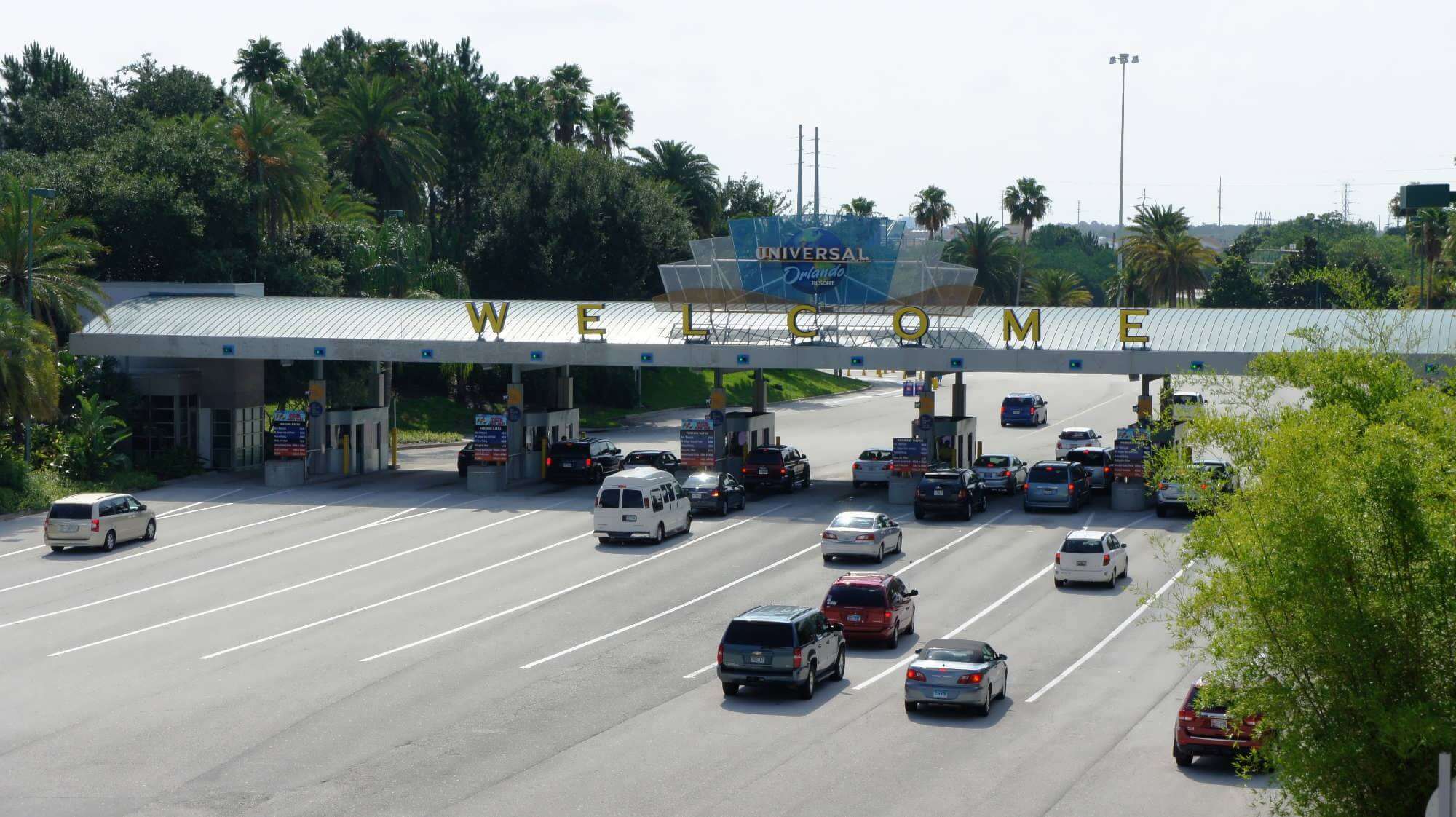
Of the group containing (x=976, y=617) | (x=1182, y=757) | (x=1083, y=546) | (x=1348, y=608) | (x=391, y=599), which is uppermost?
(x=1348, y=608)

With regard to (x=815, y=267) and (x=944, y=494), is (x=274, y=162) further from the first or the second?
(x=944, y=494)

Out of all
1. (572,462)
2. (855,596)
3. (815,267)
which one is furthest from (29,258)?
(855,596)

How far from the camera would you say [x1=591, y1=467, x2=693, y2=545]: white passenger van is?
44.3m

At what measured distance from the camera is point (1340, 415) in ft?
60.7

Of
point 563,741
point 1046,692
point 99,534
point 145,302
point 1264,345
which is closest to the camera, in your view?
point 563,741

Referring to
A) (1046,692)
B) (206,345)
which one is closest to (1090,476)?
(1046,692)

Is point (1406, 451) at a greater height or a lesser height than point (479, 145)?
lesser

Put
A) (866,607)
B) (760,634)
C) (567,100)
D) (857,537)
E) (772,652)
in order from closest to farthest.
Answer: (772,652)
(760,634)
(866,607)
(857,537)
(567,100)

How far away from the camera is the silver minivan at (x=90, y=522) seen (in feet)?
138

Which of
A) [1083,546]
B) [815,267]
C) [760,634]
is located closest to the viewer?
[760,634]

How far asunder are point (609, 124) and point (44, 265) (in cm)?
7170

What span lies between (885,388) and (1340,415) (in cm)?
9465

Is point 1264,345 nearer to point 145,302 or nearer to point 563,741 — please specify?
point 563,741

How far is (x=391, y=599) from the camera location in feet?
122
